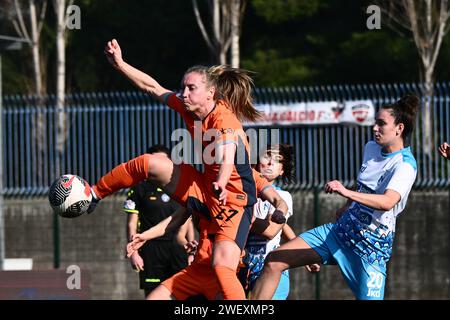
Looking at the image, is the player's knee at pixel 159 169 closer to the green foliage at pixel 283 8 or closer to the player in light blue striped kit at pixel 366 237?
the player in light blue striped kit at pixel 366 237

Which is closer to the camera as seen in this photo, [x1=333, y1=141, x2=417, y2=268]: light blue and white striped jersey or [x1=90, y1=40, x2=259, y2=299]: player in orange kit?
[x1=90, y1=40, x2=259, y2=299]: player in orange kit

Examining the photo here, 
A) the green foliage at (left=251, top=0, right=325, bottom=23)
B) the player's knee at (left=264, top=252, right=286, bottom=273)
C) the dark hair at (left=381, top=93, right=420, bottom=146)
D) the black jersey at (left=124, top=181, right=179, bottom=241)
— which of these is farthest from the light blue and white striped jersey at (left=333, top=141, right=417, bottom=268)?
the green foliage at (left=251, top=0, right=325, bottom=23)

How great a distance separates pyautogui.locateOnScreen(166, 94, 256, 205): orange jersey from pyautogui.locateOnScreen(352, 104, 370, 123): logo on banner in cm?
836

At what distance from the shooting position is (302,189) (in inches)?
620

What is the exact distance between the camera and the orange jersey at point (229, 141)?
302 inches

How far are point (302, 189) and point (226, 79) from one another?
767 centimetres

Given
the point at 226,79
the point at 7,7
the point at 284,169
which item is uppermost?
the point at 7,7

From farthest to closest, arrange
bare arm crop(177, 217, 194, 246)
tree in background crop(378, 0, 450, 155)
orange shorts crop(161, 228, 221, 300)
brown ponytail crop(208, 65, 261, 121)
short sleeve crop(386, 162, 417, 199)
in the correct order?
tree in background crop(378, 0, 450, 155) → bare arm crop(177, 217, 194, 246) → brown ponytail crop(208, 65, 261, 121) → short sleeve crop(386, 162, 417, 199) → orange shorts crop(161, 228, 221, 300)

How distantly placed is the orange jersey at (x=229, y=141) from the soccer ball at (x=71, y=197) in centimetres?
84

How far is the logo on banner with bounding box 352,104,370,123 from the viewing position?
634 inches

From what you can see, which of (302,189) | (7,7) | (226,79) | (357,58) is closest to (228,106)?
(226,79)

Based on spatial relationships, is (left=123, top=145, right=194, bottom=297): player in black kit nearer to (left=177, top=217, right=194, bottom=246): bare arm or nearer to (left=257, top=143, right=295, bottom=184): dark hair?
(left=177, top=217, right=194, bottom=246): bare arm

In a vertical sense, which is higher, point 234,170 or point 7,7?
point 7,7
